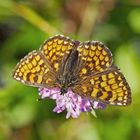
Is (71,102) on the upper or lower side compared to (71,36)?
lower

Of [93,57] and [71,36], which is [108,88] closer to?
[93,57]

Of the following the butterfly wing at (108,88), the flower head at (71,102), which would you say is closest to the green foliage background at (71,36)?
the flower head at (71,102)

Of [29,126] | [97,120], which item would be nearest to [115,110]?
[97,120]

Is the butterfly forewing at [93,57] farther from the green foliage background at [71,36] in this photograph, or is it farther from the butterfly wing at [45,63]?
the green foliage background at [71,36]

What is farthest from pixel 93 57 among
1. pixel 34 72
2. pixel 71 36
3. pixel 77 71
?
pixel 71 36

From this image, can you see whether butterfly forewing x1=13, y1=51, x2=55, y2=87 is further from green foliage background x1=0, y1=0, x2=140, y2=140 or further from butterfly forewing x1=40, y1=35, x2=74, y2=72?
green foliage background x1=0, y1=0, x2=140, y2=140

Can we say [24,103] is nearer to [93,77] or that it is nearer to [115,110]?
[115,110]
